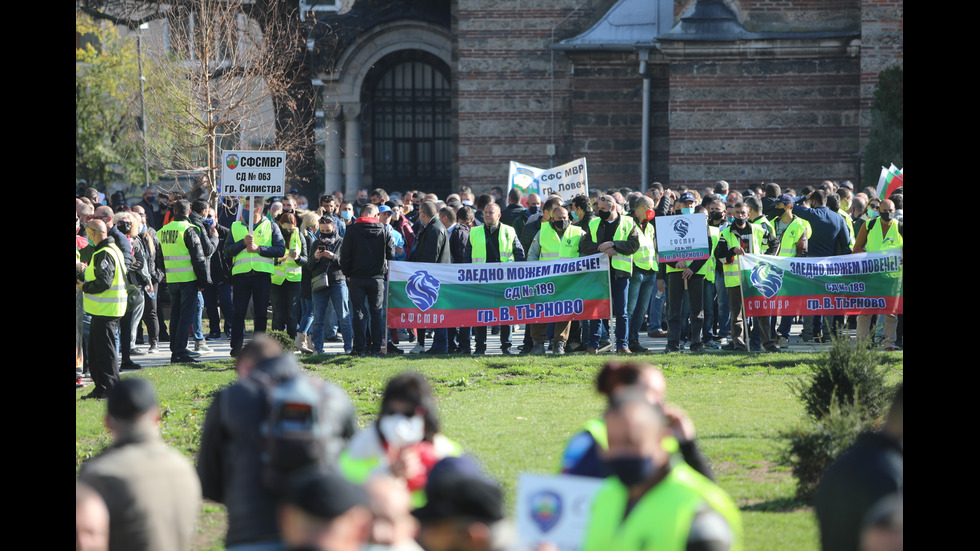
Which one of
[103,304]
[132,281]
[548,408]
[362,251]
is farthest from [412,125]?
[548,408]

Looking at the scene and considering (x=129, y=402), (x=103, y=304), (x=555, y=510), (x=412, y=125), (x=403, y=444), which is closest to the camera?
(x=555, y=510)

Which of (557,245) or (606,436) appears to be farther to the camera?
(557,245)

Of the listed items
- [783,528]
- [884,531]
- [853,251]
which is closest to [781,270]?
[853,251]

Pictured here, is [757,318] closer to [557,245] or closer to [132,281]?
[557,245]

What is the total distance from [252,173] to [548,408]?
217 inches

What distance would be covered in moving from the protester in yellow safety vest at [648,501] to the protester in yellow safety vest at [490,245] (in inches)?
414

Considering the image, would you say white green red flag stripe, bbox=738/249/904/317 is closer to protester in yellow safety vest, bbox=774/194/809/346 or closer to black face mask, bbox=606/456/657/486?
protester in yellow safety vest, bbox=774/194/809/346

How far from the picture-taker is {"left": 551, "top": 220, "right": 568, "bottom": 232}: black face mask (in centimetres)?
1466

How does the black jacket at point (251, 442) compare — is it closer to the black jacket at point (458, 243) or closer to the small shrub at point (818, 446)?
the small shrub at point (818, 446)

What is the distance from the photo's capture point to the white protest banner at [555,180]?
60.2ft

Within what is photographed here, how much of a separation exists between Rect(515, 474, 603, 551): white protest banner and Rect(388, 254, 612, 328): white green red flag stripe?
9912mm

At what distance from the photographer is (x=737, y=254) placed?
14.4 metres

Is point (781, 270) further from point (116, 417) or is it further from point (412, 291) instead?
point (116, 417)

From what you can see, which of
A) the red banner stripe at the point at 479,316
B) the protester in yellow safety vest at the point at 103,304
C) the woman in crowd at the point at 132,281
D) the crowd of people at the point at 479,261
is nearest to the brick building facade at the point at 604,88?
the crowd of people at the point at 479,261
